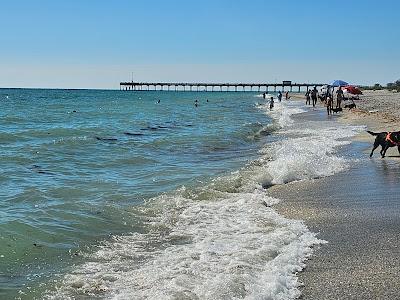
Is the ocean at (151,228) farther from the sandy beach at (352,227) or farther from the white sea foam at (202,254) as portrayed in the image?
the sandy beach at (352,227)

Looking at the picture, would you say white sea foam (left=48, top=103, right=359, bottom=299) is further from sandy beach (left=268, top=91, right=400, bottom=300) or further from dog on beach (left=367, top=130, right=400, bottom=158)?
dog on beach (left=367, top=130, right=400, bottom=158)

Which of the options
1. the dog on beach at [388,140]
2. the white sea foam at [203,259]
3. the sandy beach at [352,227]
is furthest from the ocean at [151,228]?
the dog on beach at [388,140]

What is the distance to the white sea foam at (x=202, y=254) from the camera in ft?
16.0

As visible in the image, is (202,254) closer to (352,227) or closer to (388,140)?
(352,227)

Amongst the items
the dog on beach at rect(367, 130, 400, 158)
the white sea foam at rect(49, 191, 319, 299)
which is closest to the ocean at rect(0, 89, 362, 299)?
the white sea foam at rect(49, 191, 319, 299)

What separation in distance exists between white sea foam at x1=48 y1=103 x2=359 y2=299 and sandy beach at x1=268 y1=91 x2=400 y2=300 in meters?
0.25

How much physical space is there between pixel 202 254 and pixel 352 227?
92.6 inches

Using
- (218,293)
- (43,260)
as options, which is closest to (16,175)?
(43,260)

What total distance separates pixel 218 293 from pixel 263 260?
1138 millimetres

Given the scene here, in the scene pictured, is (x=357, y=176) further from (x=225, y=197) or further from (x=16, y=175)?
(x=16, y=175)

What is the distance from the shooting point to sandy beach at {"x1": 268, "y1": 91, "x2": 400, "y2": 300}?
4805 millimetres

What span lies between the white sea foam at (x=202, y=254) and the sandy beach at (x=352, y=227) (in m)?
0.25

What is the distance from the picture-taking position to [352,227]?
7078mm

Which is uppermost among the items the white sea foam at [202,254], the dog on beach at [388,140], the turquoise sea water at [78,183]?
the dog on beach at [388,140]
